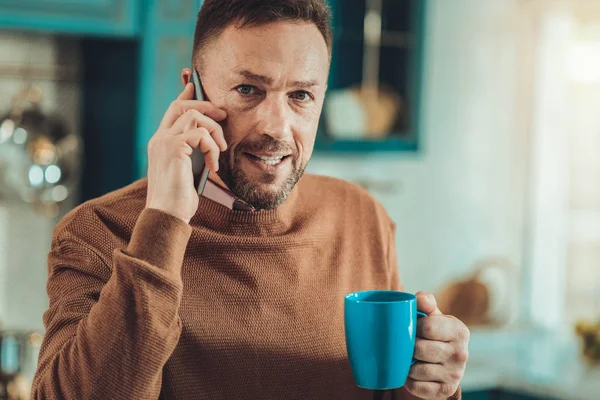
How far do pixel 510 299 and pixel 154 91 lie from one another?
1.91 m

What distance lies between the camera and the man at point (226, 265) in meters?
0.86

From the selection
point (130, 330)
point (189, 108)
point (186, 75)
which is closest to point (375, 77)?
point (186, 75)

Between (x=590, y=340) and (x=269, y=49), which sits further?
(x=590, y=340)

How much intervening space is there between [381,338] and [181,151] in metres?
0.33

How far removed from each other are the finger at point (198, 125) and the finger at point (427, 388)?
39 centimetres

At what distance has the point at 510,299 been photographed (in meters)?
3.37

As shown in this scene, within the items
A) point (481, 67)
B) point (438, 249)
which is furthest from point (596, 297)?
point (481, 67)

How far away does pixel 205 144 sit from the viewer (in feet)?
3.24

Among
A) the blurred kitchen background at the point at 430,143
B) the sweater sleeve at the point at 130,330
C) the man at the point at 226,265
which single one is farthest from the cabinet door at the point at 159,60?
the sweater sleeve at the point at 130,330

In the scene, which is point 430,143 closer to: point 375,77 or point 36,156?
point 375,77

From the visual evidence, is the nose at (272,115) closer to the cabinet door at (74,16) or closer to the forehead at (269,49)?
the forehead at (269,49)

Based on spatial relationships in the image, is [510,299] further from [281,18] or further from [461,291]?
[281,18]

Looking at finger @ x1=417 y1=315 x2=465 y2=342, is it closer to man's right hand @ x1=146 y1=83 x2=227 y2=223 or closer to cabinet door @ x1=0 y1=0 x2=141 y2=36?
man's right hand @ x1=146 y1=83 x2=227 y2=223

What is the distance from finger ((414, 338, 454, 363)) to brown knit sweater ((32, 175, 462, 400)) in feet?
0.55
